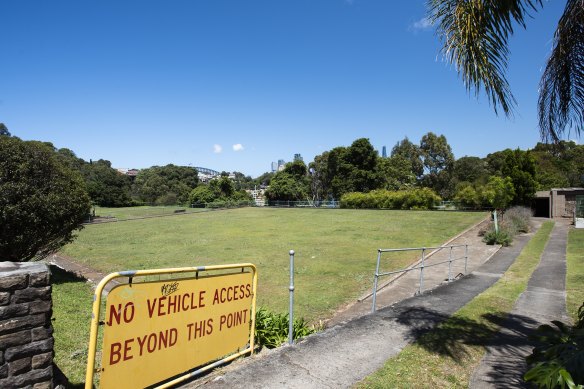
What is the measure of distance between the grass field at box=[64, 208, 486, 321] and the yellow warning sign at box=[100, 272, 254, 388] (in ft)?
15.2

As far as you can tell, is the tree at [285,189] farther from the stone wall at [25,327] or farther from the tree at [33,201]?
the stone wall at [25,327]

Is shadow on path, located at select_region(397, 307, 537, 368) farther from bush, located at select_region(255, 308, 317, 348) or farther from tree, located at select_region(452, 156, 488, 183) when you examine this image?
tree, located at select_region(452, 156, 488, 183)

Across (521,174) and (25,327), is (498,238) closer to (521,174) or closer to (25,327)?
(521,174)

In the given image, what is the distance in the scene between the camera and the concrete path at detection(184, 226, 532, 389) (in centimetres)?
395

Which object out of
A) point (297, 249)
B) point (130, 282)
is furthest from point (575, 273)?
point (130, 282)

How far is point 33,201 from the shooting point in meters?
10.2

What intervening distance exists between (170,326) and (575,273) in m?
14.5

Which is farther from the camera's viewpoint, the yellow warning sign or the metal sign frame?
the yellow warning sign

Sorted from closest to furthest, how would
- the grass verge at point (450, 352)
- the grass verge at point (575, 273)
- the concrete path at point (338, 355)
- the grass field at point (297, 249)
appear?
the concrete path at point (338, 355), the grass verge at point (450, 352), the grass verge at point (575, 273), the grass field at point (297, 249)

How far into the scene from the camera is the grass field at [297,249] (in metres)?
11.5

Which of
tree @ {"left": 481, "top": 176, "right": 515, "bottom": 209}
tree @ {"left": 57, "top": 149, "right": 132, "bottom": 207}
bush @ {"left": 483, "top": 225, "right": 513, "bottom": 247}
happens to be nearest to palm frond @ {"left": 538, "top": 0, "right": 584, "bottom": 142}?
bush @ {"left": 483, "top": 225, "right": 513, "bottom": 247}

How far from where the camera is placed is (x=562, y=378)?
2.76 m

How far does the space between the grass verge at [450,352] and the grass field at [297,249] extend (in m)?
3.42

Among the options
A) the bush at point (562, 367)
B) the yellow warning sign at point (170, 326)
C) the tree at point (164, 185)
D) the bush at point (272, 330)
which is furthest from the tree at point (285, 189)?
the bush at point (562, 367)
